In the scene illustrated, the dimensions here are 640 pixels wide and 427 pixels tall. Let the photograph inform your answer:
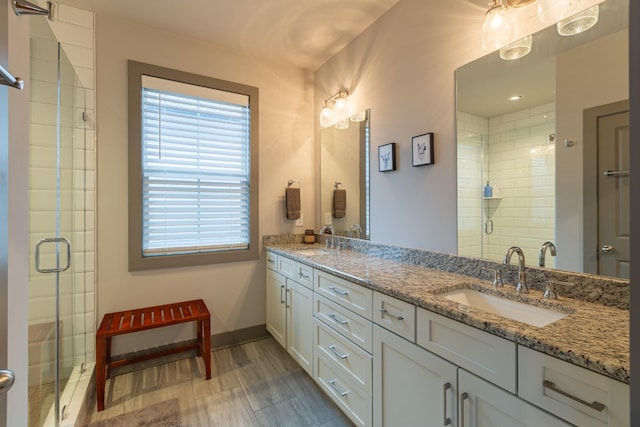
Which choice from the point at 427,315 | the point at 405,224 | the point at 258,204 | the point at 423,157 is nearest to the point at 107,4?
the point at 258,204

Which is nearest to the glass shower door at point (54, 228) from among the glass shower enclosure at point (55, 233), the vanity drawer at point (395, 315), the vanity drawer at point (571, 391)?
the glass shower enclosure at point (55, 233)

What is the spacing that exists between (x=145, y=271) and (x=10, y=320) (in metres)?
1.59

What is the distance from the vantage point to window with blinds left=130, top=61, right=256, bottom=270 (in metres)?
2.32

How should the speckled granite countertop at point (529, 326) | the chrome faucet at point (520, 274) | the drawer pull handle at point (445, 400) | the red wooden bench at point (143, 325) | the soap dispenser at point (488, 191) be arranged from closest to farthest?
1. the speckled granite countertop at point (529, 326)
2. the drawer pull handle at point (445, 400)
3. the chrome faucet at point (520, 274)
4. the soap dispenser at point (488, 191)
5. the red wooden bench at point (143, 325)

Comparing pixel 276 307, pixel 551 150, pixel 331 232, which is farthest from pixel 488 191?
pixel 276 307

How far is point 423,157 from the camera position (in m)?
1.82

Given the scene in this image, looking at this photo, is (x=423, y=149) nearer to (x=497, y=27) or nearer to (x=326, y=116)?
(x=497, y=27)

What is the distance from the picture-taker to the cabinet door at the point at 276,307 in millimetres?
2369

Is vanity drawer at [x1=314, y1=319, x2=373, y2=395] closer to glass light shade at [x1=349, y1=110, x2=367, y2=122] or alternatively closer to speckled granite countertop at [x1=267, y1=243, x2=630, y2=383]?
speckled granite countertop at [x1=267, y1=243, x2=630, y2=383]

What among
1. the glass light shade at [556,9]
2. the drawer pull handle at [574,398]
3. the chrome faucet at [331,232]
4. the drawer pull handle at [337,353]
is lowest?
the drawer pull handle at [337,353]

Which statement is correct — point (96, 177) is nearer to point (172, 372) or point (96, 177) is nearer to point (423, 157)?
point (172, 372)

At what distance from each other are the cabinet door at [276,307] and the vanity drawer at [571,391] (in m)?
1.75

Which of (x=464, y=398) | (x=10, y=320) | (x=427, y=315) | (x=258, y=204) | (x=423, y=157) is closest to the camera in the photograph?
(x=10, y=320)

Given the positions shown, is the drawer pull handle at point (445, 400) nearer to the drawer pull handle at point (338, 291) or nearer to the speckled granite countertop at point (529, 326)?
the speckled granite countertop at point (529, 326)
